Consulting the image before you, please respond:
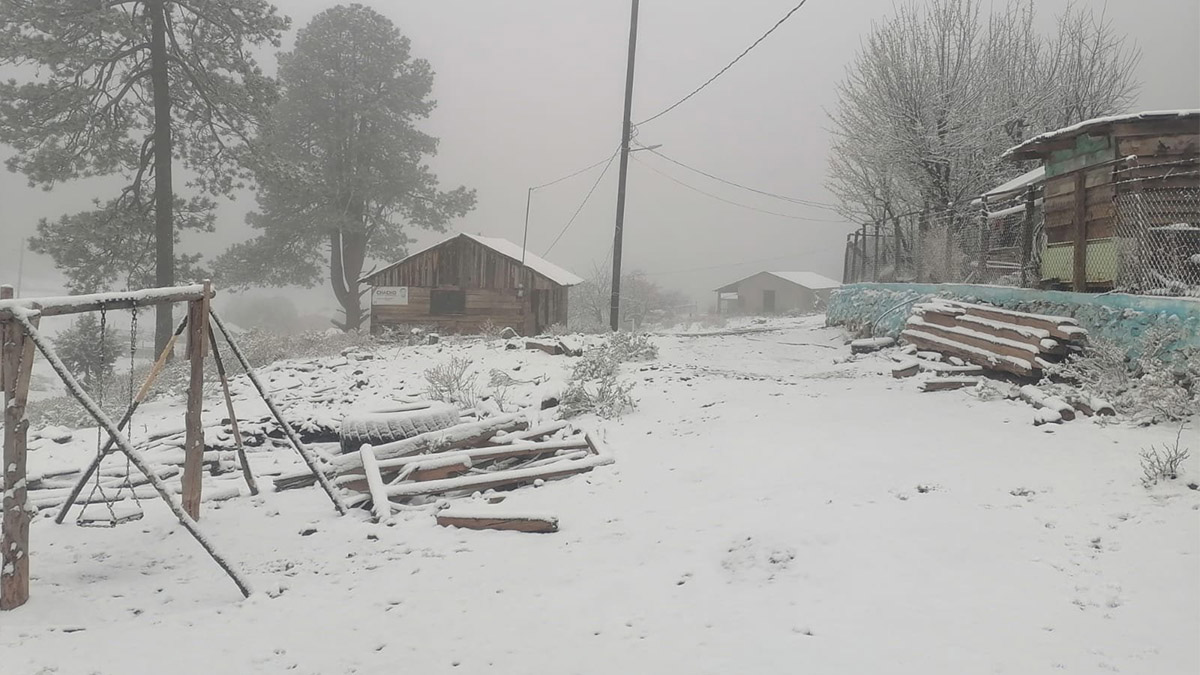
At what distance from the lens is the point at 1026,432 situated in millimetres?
6523

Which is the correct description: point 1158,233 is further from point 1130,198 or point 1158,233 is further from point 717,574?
point 717,574

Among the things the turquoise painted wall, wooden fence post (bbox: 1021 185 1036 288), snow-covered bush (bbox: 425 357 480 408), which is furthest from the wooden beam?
wooden fence post (bbox: 1021 185 1036 288)

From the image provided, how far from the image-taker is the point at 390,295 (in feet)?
78.8

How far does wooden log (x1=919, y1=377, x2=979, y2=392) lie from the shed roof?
156ft

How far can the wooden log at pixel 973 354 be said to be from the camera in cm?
832

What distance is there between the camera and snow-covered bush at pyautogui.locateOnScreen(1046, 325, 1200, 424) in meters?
6.16

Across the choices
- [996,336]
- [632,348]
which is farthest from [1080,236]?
[632,348]

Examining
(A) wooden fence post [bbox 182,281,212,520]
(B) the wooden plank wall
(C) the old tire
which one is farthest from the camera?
(B) the wooden plank wall

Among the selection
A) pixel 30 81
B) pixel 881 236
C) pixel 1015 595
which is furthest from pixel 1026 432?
pixel 30 81

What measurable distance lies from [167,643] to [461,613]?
1794 millimetres

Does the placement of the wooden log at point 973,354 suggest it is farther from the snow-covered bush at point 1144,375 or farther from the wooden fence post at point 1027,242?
the wooden fence post at point 1027,242

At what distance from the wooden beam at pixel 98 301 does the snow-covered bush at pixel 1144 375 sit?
923cm

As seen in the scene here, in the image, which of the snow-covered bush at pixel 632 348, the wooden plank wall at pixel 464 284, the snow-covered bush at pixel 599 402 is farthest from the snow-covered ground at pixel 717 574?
the wooden plank wall at pixel 464 284

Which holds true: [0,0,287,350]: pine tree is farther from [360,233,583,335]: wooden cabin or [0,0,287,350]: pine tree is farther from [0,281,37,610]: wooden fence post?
[0,281,37,610]: wooden fence post
